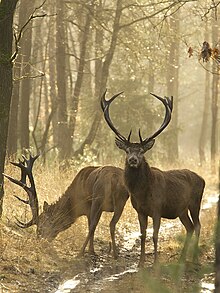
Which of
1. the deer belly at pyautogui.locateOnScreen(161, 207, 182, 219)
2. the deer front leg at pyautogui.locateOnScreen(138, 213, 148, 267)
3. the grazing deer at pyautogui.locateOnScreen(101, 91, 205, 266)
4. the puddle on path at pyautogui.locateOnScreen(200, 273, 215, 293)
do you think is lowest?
the puddle on path at pyautogui.locateOnScreen(200, 273, 215, 293)

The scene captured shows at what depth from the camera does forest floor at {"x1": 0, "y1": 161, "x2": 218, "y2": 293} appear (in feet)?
30.8

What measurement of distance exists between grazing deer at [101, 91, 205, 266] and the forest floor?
1.70 ft

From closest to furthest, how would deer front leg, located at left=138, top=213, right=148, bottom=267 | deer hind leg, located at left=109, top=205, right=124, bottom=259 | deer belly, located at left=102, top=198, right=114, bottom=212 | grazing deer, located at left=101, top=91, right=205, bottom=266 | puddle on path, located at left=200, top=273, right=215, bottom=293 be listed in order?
puddle on path, located at left=200, top=273, right=215, bottom=293 → grazing deer, located at left=101, top=91, right=205, bottom=266 → deer front leg, located at left=138, top=213, right=148, bottom=267 → deer hind leg, located at left=109, top=205, right=124, bottom=259 → deer belly, located at left=102, top=198, right=114, bottom=212

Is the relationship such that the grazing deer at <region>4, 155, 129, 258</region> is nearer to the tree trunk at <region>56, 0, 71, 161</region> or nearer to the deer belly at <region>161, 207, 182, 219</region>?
the deer belly at <region>161, 207, 182, 219</region>

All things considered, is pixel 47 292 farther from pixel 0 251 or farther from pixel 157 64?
pixel 157 64

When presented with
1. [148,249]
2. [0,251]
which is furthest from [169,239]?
[0,251]

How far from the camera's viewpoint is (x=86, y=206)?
12281 mm

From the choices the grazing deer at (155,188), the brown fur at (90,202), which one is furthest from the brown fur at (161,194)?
the brown fur at (90,202)

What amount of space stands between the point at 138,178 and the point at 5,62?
8.68ft

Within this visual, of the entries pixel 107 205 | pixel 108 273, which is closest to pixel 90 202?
pixel 107 205

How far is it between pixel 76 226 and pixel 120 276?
9.40ft

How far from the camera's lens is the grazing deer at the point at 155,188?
10773 mm

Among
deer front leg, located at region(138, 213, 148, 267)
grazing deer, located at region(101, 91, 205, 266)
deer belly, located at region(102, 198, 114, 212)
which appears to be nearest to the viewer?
grazing deer, located at region(101, 91, 205, 266)

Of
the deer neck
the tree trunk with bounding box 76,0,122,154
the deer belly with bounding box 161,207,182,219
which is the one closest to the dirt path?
the deer belly with bounding box 161,207,182,219
